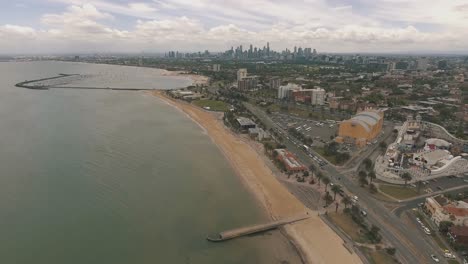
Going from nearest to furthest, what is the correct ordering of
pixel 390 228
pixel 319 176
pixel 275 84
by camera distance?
1. pixel 390 228
2. pixel 319 176
3. pixel 275 84

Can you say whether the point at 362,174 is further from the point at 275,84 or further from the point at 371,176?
the point at 275,84

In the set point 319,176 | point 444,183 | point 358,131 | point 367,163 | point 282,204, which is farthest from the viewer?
point 358,131

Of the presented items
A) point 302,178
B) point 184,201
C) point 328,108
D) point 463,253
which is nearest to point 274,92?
point 328,108

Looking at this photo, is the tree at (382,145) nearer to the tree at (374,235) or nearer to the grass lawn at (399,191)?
the grass lawn at (399,191)

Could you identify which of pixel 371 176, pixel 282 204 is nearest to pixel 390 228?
pixel 282 204

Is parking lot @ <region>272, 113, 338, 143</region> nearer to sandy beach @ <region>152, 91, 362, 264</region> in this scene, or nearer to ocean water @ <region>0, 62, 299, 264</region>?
sandy beach @ <region>152, 91, 362, 264</region>

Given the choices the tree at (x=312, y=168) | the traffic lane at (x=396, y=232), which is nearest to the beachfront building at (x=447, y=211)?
the traffic lane at (x=396, y=232)

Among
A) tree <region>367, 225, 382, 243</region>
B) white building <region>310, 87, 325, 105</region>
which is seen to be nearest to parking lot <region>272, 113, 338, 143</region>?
white building <region>310, 87, 325, 105</region>
